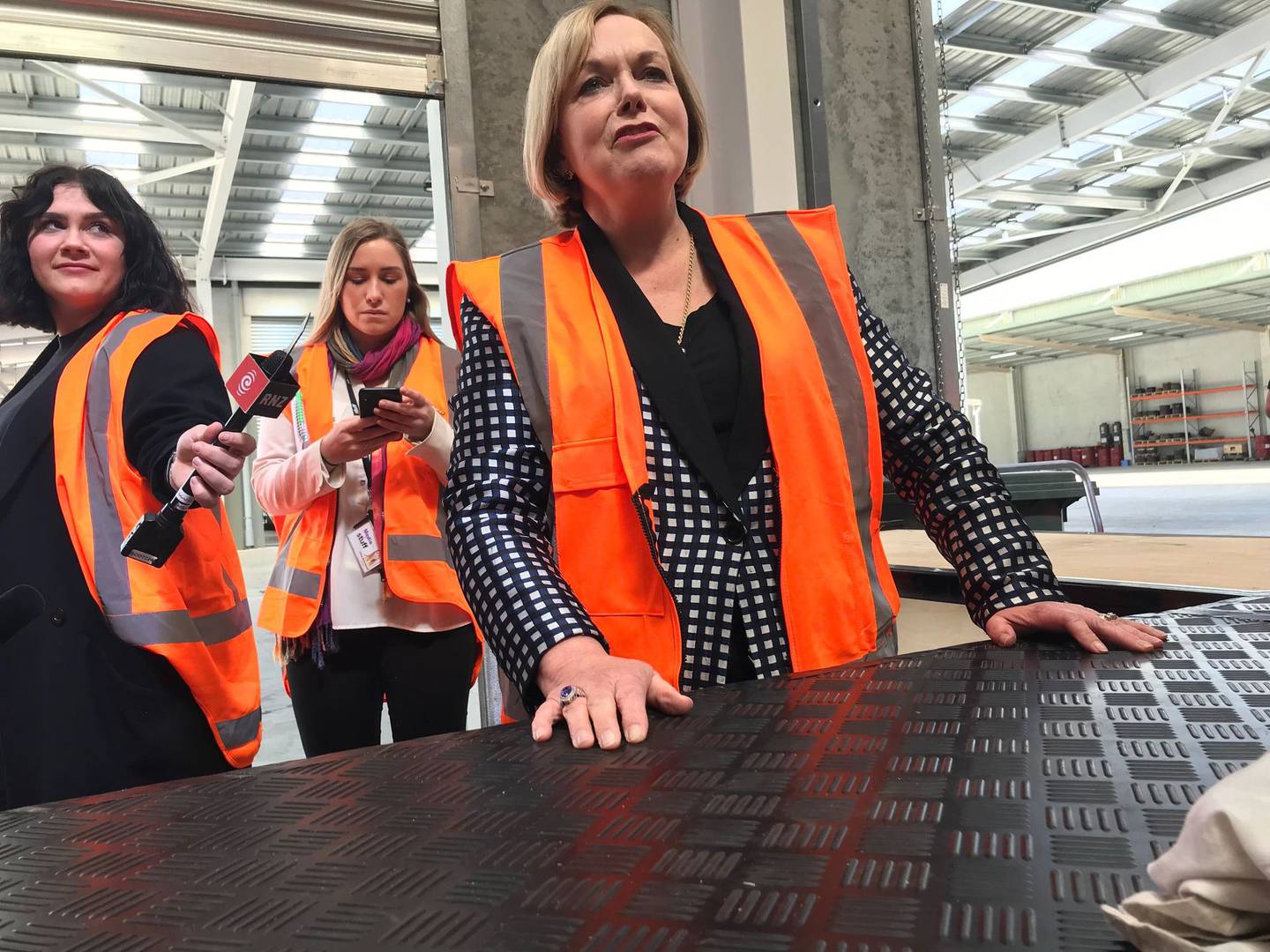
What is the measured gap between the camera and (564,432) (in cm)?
117

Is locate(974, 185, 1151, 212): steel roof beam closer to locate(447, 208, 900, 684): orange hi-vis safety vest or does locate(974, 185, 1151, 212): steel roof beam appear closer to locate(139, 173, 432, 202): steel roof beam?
locate(139, 173, 432, 202): steel roof beam

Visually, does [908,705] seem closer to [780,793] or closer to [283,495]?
[780,793]

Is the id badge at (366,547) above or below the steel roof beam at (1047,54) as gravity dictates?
below

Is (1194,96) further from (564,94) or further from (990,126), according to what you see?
(564,94)

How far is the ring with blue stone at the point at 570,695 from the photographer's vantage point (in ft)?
2.92

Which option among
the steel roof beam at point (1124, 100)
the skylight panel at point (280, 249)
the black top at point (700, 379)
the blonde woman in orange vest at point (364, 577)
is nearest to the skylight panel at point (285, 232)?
the skylight panel at point (280, 249)

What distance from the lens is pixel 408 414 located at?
190cm

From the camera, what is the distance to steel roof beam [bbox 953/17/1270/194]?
859 centimetres

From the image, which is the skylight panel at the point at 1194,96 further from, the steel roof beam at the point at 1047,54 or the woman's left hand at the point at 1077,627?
the woman's left hand at the point at 1077,627

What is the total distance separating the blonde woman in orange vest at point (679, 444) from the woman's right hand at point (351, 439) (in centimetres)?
63

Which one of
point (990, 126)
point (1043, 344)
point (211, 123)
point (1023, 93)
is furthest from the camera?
point (1043, 344)

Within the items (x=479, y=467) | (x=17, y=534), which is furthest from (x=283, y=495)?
(x=479, y=467)

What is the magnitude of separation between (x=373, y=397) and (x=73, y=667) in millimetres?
719

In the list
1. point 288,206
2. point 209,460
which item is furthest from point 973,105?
point 209,460
